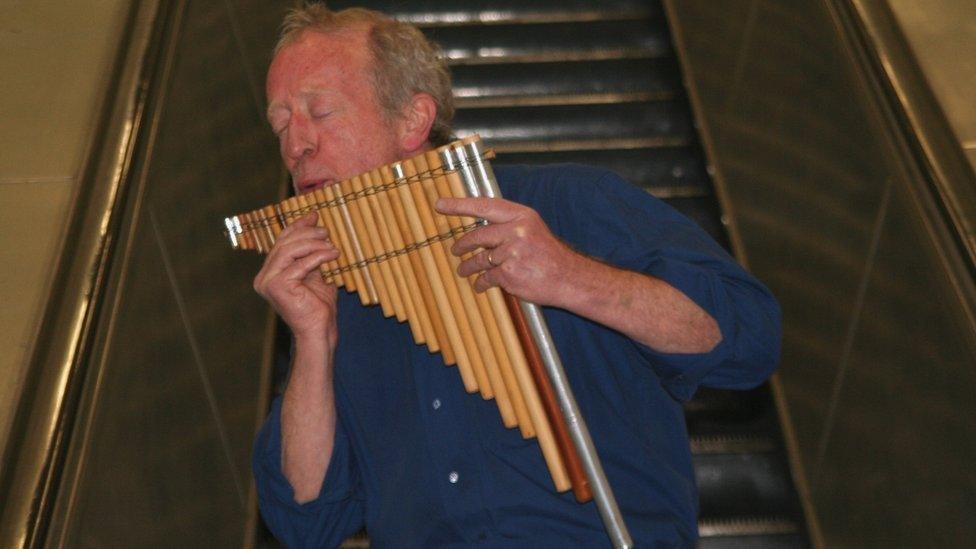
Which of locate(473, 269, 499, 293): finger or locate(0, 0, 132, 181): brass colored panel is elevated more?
locate(0, 0, 132, 181): brass colored panel

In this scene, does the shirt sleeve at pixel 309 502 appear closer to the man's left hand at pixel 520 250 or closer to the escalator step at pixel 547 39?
the man's left hand at pixel 520 250

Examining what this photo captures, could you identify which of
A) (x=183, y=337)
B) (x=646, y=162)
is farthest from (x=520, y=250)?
(x=646, y=162)

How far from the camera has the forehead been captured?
265 cm

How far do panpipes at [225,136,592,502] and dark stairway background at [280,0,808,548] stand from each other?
5.66 feet

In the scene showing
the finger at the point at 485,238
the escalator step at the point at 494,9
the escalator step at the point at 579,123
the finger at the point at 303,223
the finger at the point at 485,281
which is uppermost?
the escalator step at the point at 494,9

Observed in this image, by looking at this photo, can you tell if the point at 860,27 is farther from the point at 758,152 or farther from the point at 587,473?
the point at 587,473

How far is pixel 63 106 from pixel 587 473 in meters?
1.88

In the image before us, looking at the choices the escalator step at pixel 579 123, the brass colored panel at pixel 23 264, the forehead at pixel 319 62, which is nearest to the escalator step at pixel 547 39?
the escalator step at pixel 579 123

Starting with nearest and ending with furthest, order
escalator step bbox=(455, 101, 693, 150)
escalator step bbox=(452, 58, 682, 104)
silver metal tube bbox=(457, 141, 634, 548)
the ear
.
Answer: silver metal tube bbox=(457, 141, 634, 548), the ear, escalator step bbox=(455, 101, 693, 150), escalator step bbox=(452, 58, 682, 104)

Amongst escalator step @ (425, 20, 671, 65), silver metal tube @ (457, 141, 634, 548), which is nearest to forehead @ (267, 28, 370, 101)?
silver metal tube @ (457, 141, 634, 548)

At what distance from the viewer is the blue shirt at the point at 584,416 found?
226 centimetres

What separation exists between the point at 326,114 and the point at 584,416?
0.79 meters

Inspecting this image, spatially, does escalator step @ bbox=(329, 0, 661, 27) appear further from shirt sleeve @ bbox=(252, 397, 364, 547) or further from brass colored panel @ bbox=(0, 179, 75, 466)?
shirt sleeve @ bbox=(252, 397, 364, 547)

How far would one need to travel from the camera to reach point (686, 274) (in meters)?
2.23
